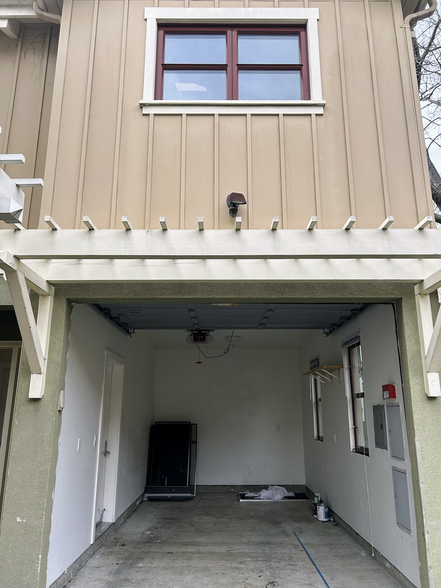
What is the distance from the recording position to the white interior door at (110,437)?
5215mm

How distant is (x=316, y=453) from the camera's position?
714cm

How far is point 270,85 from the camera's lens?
381 cm

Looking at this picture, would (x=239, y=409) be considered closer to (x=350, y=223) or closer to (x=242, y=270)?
(x=242, y=270)

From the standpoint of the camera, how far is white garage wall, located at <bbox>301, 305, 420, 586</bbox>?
384cm

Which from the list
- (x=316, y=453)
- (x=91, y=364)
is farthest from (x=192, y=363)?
(x=91, y=364)

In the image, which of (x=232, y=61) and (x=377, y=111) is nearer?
(x=377, y=111)

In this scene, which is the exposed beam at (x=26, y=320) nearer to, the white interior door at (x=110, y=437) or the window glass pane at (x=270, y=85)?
the white interior door at (x=110, y=437)

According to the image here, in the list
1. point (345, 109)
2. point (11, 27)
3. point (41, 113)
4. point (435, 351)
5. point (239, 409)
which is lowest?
point (239, 409)

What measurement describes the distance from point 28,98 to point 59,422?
10.1 ft

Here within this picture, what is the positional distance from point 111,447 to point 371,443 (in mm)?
3234

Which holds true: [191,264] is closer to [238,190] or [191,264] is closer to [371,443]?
[238,190]

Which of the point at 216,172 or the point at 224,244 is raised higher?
the point at 216,172

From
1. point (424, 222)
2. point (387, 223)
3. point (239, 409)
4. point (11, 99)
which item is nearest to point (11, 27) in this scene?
point (11, 99)

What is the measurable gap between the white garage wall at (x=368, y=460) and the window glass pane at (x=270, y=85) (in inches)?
85.2
